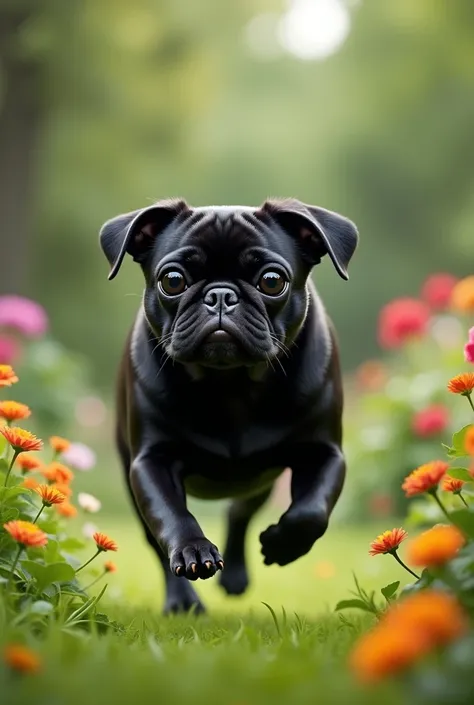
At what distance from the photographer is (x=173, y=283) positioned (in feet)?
10.4

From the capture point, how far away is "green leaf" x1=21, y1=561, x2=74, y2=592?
242 centimetres

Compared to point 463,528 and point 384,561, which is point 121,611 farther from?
point 384,561

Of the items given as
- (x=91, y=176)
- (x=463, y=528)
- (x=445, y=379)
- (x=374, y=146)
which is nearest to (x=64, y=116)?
(x=91, y=176)

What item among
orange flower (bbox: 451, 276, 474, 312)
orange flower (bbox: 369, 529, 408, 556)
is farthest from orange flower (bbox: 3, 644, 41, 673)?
orange flower (bbox: 451, 276, 474, 312)

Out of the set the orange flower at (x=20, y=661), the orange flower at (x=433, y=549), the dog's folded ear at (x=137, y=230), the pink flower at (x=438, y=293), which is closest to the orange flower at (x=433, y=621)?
the orange flower at (x=433, y=549)

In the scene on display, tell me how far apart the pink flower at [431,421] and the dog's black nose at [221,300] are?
13.8ft

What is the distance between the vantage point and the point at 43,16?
11.8 m

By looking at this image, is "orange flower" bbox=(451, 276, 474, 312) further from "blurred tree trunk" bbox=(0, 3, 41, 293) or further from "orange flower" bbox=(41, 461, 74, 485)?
"blurred tree trunk" bbox=(0, 3, 41, 293)

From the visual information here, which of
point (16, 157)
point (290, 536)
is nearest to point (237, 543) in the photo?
point (290, 536)

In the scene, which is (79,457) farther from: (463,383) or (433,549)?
(433,549)

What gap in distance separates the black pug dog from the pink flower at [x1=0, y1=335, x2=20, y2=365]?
5.34 metres

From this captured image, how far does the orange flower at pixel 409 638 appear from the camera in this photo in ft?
4.66

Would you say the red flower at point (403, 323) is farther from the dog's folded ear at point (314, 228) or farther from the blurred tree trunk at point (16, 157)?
the blurred tree trunk at point (16, 157)

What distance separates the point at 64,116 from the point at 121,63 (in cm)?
98
